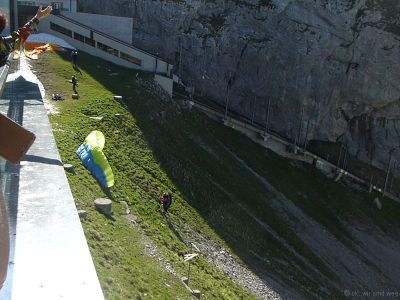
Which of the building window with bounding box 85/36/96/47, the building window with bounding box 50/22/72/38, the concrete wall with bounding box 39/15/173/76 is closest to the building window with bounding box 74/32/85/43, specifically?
the concrete wall with bounding box 39/15/173/76

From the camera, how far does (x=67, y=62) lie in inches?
1681

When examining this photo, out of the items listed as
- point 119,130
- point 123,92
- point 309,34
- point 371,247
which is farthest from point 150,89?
point 371,247

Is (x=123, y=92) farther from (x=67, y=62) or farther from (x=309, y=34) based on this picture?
(x=309, y=34)

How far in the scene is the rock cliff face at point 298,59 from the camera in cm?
4862

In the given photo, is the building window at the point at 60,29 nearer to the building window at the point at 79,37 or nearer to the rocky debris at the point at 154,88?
the building window at the point at 79,37

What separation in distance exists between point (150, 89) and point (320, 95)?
65.2ft

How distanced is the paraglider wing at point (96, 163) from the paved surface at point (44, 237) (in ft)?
35.8

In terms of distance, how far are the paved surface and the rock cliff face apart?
42884mm

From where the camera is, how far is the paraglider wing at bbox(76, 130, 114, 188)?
22.0 metres

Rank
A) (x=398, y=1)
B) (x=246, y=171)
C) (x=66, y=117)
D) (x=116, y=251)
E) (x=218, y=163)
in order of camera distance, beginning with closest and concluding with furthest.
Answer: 1. (x=116, y=251)
2. (x=66, y=117)
3. (x=218, y=163)
4. (x=246, y=171)
5. (x=398, y=1)

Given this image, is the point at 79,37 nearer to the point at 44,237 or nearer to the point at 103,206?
the point at 103,206

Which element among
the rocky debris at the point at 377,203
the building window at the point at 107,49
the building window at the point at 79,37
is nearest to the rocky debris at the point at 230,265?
the rocky debris at the point at 377,203

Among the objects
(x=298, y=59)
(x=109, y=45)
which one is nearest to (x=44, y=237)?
(x=109, y=45)

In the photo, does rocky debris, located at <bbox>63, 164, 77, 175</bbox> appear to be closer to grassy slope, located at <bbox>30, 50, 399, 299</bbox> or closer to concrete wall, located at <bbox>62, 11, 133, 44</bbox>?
grassy slope, located at <bbox>30, 50, 399, 299</bbox>
